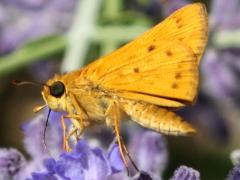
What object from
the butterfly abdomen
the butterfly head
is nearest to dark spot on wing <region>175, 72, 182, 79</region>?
the butterfly abdomen

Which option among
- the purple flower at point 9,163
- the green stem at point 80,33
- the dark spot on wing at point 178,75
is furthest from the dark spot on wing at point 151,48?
the green stem at point 80,33

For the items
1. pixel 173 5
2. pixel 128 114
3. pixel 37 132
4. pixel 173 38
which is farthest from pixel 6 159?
pixel 173 5

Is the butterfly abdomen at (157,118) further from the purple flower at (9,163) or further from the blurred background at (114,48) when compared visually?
the blurred background at (114,48)


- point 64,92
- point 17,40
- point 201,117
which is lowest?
point 201,117

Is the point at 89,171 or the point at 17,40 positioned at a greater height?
the point at 17,40

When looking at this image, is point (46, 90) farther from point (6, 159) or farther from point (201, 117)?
point (201, 117)

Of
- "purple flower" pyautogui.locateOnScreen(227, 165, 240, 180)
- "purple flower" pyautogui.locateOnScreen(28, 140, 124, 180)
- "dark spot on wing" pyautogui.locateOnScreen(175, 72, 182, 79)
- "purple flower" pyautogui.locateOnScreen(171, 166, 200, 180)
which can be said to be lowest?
"purple flower" pyautogui.locateOnScreen(227, 165, 240, 180)

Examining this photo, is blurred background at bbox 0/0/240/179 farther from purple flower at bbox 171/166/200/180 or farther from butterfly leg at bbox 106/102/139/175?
purple flower at bbox 171/166/200/180
